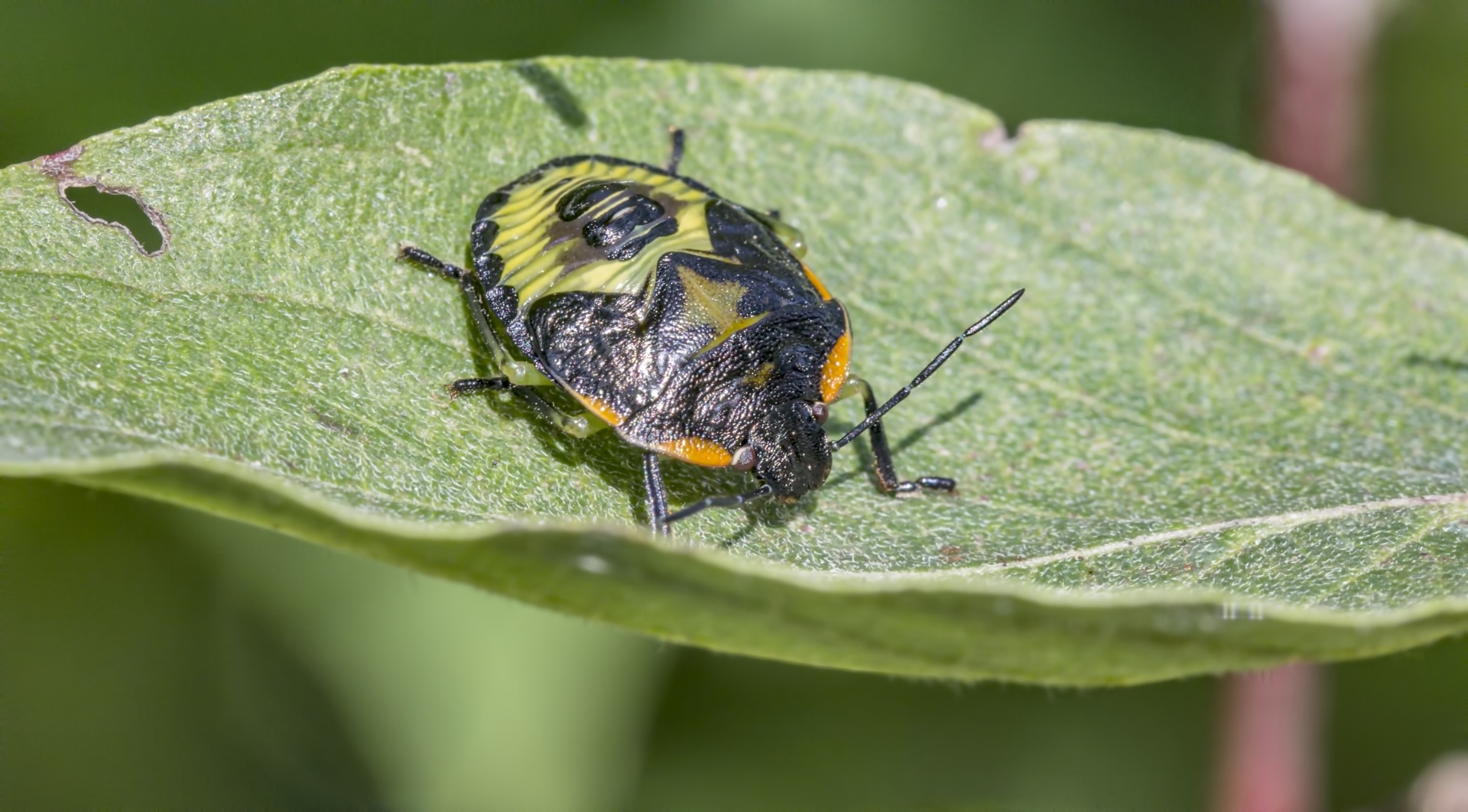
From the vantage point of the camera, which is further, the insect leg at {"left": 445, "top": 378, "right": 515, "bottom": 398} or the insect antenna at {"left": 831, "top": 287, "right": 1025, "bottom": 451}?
the insect antenna at {"left": 831, "top": 287, "right": 1025, "bottom": 451}

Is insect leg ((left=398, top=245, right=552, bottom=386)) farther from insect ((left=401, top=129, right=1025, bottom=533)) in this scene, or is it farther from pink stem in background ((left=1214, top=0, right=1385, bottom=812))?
pink stem in background ((left=1214, top=0, right=1385, bottom=812))

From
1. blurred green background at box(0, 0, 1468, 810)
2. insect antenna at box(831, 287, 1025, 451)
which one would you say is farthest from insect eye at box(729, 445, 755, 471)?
blurred green background at box(0, 0, 1468, 810)

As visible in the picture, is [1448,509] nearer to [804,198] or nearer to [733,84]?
[804,198]

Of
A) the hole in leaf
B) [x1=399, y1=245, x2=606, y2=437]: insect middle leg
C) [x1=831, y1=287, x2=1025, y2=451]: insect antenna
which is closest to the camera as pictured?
the hole in leaf

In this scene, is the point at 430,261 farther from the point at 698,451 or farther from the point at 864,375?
the point at 864,375

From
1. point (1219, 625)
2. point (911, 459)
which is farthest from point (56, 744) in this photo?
point (1219, 625)

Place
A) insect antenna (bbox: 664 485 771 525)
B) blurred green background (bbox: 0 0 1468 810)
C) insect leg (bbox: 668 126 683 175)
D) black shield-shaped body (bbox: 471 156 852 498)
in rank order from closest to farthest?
insect antenna (bbox: 664 485 771 525) → black shield-shaped body (bbox: 471 156 852 498) → insect leg (bbox: 668 126 683 175) → blurred green background (bbox: 0 0 1468 810)

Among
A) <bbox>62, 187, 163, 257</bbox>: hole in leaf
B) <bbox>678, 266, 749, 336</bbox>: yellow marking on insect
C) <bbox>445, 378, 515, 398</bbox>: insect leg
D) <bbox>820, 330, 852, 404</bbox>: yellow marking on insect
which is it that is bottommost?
<bbox>820, 330, 852, 404</bbox>: yellow marking on insect
